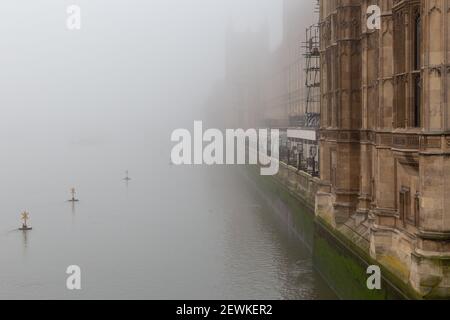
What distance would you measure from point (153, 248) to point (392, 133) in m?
22.7

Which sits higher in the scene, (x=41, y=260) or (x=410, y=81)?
(x=410, y=81)

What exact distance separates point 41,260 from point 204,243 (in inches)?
441

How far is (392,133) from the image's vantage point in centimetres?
2092

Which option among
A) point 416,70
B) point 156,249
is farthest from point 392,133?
point 156,249

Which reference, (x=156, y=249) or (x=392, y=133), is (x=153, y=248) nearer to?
(x=156, y=249)

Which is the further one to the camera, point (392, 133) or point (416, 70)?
point (392, 133)

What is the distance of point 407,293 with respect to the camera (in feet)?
58.4

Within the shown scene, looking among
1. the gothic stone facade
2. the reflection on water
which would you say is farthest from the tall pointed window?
the reflection on water

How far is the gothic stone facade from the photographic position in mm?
16969

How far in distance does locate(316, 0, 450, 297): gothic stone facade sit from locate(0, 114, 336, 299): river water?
19.0 ft

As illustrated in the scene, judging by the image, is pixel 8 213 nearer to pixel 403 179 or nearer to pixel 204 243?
pixel 204 243

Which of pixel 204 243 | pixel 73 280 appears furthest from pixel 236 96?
pixel 73 280

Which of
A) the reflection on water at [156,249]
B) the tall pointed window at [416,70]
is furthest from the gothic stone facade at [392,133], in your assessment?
the reflection on water at [156,249]

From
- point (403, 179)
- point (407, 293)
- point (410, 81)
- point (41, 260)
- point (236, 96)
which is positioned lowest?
point (41, 260)
